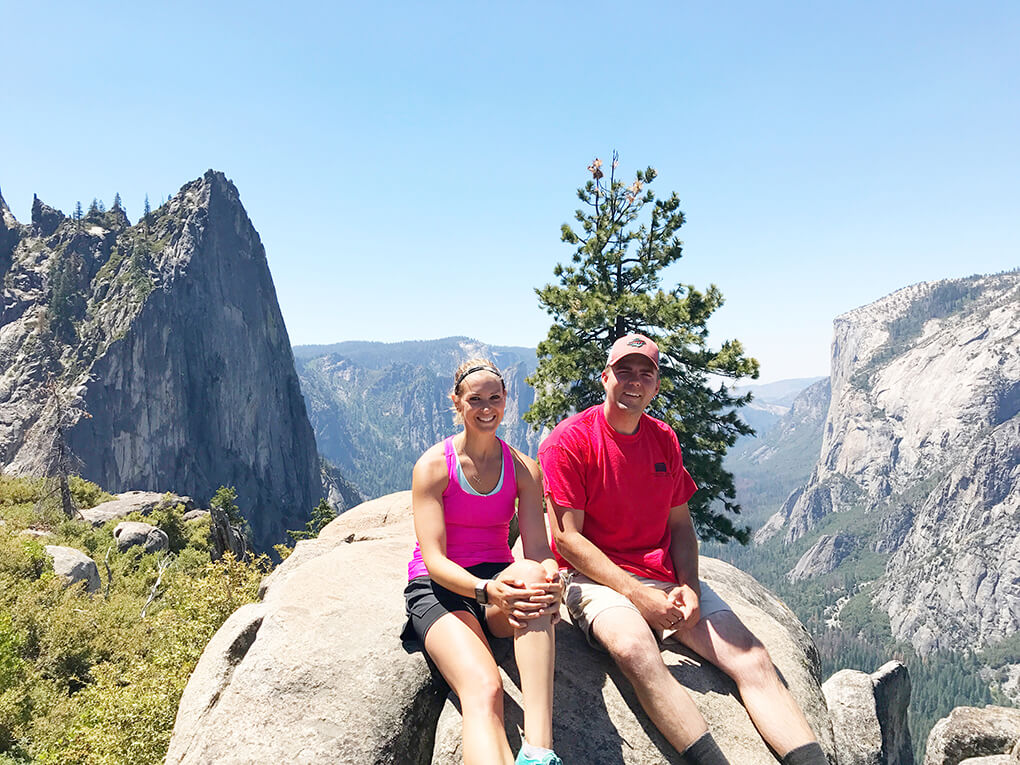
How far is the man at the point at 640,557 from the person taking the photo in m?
5.12

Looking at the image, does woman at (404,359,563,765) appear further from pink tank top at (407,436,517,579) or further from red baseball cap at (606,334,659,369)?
red baseball cap at (606,334,659,369)

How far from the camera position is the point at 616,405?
5988mm

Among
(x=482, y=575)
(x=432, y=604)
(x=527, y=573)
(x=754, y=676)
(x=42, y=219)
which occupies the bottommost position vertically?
(x=754, y=676)

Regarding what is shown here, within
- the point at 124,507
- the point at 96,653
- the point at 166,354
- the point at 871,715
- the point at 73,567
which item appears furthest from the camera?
the point at 166,354

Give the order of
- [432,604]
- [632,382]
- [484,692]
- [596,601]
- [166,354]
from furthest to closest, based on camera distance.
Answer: [166,354] < [632,382] < [596,601] < [432,604] < [484,692]

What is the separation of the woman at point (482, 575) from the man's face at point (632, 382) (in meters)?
1.08

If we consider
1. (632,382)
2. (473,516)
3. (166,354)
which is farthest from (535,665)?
(166,354)

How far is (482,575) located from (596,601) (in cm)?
107

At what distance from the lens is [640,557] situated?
614cm

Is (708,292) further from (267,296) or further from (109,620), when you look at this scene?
(267,296)

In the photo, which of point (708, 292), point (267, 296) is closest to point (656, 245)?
point (708, 292)

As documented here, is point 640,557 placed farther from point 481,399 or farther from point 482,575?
point 481,399

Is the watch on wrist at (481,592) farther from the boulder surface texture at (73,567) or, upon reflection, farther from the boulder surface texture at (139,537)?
the boulder surface texture at (139,537)

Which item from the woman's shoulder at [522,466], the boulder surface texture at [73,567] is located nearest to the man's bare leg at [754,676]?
the woman's shoulder at [522,466]
